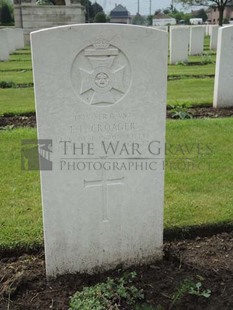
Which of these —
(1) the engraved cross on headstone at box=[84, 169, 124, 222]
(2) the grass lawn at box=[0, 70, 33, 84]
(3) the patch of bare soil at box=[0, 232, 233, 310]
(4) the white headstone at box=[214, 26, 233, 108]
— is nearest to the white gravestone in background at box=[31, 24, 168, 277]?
(1) the engraved cross on headstone at box=[84, 169, 124, 222]

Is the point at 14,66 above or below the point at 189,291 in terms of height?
above

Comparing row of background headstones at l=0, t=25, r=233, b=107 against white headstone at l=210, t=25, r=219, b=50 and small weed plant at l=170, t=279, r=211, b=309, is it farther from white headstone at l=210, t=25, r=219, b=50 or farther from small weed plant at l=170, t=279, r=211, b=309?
small weed plant at l=170, t=279, r=211, b=309

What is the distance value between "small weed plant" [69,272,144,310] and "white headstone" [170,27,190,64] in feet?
40.2

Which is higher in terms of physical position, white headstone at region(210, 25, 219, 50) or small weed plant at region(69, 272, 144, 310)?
white headstone at region(210, 25, 219, 50)

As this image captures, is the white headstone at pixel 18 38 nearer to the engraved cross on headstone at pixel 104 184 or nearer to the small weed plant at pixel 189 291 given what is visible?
the engraved cross on headstone at pixel 104 184

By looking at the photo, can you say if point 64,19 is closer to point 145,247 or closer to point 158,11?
point 145,247

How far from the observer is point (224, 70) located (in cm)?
716

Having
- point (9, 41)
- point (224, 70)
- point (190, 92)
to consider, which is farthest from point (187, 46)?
point (9, 41)

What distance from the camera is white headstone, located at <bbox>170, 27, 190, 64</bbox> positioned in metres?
13.6

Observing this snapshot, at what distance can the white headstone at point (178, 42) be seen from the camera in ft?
44.7

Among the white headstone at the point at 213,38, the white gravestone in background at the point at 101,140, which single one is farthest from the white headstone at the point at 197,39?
the white gravestone in background at the point at 101,140

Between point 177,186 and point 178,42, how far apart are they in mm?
10780

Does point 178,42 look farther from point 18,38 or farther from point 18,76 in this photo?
point 18,38

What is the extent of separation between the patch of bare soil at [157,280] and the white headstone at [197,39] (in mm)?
15621
